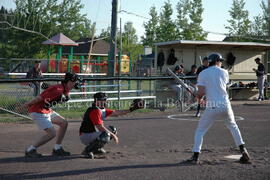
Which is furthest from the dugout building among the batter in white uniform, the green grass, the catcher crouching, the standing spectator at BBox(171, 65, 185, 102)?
A: the batter in white uniform

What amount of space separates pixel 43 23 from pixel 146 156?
38659 mm

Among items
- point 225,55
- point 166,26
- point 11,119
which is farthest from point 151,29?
point 11,119

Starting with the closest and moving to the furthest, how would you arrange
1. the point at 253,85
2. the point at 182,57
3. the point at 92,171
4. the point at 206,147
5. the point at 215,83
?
the point at 92,171 → the point at 215,83 → the point at 206,147 → the point at 182,57 → the point at 253,85

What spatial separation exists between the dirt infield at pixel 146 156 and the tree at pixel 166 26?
107ft

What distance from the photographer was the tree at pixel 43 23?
4300cm

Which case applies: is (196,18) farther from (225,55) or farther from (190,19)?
(225,55)

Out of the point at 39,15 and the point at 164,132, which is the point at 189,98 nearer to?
the point at 164,132

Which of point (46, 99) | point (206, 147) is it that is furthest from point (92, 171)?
point (206, 147)

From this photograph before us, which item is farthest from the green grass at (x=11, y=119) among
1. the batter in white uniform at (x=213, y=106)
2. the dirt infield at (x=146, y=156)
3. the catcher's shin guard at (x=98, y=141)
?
the batter in white uniform at (x=213, y=106)

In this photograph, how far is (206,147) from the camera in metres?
10.0

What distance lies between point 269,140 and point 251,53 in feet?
50.2

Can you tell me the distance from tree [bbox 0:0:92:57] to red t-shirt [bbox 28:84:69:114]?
1298 inches

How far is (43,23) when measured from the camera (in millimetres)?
45656

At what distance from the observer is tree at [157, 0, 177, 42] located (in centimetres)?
4641
